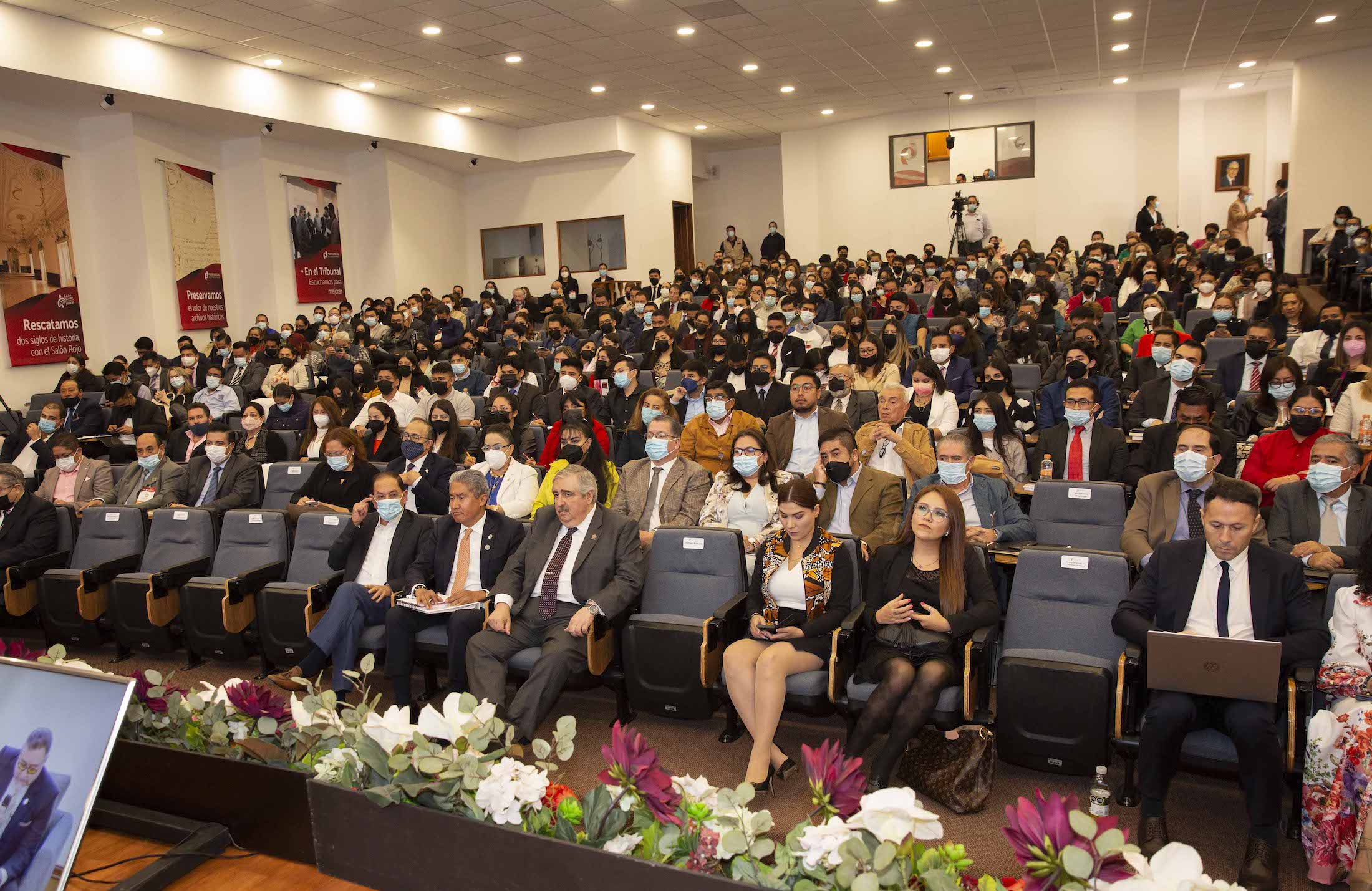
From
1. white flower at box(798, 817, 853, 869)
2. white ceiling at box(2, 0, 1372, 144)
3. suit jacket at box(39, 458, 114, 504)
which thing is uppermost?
white ceiling at box(2, 0, 1372, 144)

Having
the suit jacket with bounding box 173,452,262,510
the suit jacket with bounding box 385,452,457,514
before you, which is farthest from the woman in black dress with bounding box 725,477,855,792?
the suit jacket with bounding box 173,452,262,510

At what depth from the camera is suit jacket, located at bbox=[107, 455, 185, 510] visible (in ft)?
21.5

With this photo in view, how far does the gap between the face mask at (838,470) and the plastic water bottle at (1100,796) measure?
186 cm

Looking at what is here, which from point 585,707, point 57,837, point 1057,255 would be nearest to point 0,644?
point 57,837

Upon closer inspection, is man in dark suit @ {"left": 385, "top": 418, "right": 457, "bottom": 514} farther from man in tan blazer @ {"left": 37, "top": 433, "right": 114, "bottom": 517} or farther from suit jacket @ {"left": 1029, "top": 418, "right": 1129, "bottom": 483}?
suit jacket @ {"left": 1029, "top": 418, "right": 1129, "bottom": 483}

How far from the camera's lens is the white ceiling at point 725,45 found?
9672 mm

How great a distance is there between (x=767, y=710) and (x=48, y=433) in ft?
25.9

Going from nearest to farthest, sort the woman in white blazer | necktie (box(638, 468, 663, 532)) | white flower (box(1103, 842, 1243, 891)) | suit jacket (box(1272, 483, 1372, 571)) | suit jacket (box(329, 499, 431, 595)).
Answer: white flower (box(1103, 842, 1243, 891)) → suit jacket (box(1272, 483, 1372, 571)) → suit jacket (box(329, 499, 431, 595)) → necktie (box(638, 468, 663, 532)) → the woman in white blazer

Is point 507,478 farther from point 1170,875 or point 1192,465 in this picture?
point 1170,875

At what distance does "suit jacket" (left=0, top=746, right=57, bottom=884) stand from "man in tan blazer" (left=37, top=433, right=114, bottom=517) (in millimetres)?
6032

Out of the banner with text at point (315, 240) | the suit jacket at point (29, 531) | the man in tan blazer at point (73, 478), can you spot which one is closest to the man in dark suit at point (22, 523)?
the suit jacket at point (29, 531)

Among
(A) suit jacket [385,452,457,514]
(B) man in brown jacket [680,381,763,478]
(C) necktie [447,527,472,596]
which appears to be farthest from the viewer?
(B) man in brown jacket [680,381,763,478]

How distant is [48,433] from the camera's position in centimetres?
851

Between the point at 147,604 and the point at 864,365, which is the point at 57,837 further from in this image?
the point at 864,365
